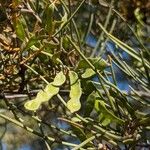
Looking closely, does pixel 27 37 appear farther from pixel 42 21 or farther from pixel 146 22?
pixel 146 22

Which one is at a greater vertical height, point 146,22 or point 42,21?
point 42,21

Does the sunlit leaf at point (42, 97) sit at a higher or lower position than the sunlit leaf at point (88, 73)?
lower

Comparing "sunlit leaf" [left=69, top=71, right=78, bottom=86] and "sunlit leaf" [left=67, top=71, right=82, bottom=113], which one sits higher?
"sunlit leaf" [left=69, top=71, right=78, bottom=86]

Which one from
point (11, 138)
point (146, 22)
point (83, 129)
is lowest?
point (11, 138)

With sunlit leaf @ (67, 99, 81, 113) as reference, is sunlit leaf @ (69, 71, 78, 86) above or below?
above

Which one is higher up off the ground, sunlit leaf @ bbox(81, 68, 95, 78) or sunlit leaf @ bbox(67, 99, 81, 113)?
sunlit leaf @ bbox(81, 68, 95, 78)

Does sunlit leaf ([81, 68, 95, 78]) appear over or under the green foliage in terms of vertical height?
over

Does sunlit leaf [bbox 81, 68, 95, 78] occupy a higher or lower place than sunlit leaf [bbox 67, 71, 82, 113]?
higher

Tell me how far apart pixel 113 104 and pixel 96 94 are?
0.04 m

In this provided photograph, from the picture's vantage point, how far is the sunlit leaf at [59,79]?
2.09 ft

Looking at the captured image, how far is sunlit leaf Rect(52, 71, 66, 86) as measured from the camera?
638mm

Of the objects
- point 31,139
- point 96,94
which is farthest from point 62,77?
point 31,139

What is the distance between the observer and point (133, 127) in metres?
0.61

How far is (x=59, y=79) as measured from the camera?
25.4 inches
